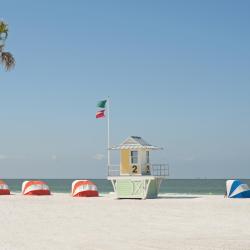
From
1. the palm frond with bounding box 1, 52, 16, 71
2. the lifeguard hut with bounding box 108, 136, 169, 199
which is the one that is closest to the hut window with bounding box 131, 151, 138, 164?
the lifeguard hut with bounding box 108, 136, 169, 199

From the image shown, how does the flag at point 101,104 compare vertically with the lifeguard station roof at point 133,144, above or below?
above

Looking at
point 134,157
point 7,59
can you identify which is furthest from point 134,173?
point 7,59

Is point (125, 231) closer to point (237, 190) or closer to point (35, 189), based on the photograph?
point (237, 190)

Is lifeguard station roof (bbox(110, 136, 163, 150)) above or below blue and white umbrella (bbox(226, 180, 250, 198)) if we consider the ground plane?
above

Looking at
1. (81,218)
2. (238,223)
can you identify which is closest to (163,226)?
(238,223)

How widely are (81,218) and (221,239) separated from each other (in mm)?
8119

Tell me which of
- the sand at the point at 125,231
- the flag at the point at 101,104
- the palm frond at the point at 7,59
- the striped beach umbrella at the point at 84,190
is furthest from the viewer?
the flag at the point at 101,104

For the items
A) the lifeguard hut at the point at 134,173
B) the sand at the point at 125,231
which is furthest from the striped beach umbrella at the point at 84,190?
the sand at the point at 125,231

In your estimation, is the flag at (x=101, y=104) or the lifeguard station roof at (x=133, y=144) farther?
the flag at (x=101, y=104)

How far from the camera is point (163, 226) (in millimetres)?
18172

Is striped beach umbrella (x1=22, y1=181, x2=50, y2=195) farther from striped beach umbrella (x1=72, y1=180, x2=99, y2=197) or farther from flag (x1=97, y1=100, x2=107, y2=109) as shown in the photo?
flag (x1=97, y1=100, x2=107, y2=109)

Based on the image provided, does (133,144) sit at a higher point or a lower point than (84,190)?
higher

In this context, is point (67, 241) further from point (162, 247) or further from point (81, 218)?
point (81, 218)

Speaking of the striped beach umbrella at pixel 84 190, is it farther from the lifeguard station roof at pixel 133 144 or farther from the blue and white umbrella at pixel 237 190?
the blue and white umbrella at pixel 237 190
